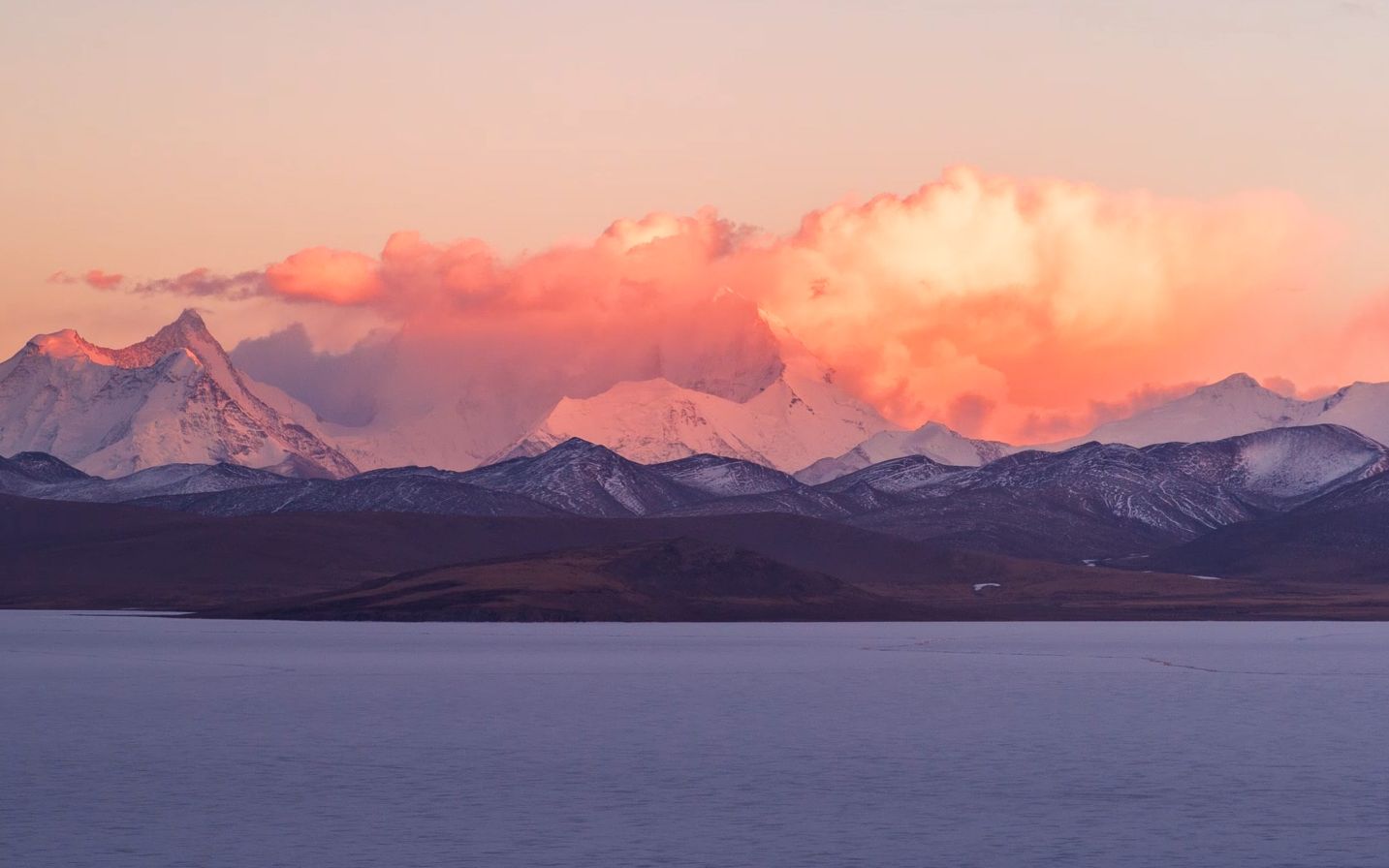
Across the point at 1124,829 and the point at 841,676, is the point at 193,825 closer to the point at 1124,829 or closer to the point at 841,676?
the point at 1124,829

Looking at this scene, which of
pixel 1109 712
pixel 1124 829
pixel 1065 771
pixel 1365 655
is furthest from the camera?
pixel 1365 655

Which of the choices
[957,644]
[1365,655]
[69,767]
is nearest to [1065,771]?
[69,767]

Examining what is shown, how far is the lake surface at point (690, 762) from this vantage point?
42.5 m

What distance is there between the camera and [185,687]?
3425 inches

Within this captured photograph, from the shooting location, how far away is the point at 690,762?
189 ft

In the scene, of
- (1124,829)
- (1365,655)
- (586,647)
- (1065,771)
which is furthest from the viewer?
(586,647)

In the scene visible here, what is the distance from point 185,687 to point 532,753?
3169 cm

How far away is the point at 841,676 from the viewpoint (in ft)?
322

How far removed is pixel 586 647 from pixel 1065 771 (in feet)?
262

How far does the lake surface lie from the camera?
139 ft

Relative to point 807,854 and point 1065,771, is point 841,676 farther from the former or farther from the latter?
point 807,854

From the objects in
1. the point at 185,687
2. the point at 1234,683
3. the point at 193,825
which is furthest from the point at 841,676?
the point at 193,825

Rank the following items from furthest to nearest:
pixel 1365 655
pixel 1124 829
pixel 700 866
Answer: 1. pixel 1365 655
2. pixel 1124 829
3. pixel 700 866

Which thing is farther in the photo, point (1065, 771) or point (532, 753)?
point (532, 753)
